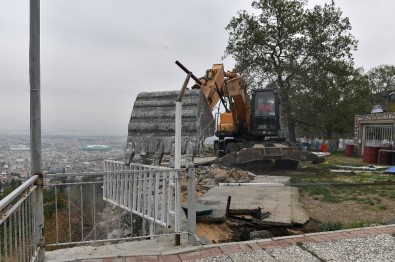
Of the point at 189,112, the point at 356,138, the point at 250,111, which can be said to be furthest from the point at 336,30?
the point at 189,112


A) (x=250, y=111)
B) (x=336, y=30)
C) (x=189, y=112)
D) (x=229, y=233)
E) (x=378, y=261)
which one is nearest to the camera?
(x=378, y=261)

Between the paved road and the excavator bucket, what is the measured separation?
1386 millimetres

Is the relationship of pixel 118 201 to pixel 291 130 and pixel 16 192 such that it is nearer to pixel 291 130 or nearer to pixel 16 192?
pixel 16 192

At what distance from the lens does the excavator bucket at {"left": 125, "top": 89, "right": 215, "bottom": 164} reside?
5.37m

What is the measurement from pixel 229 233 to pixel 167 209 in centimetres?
147

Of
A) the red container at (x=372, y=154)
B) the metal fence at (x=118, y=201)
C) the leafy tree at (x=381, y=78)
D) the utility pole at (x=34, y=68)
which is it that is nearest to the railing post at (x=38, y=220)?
the metal fence at (x=118, y=201)

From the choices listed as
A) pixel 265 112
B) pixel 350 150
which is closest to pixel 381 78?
pixel 350 150

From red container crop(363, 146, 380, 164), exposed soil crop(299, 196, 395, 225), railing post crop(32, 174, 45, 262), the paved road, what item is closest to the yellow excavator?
the paved road

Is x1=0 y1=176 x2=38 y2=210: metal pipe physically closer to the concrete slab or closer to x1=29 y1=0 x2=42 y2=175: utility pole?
x1=29 y1=0 x2=42 y2=175: utility pole

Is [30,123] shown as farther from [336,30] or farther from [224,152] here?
[336,30]

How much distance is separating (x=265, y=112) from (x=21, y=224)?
43.3 feet

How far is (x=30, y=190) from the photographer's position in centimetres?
379

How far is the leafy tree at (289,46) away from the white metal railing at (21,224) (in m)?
28.3

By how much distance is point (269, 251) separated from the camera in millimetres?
4480
